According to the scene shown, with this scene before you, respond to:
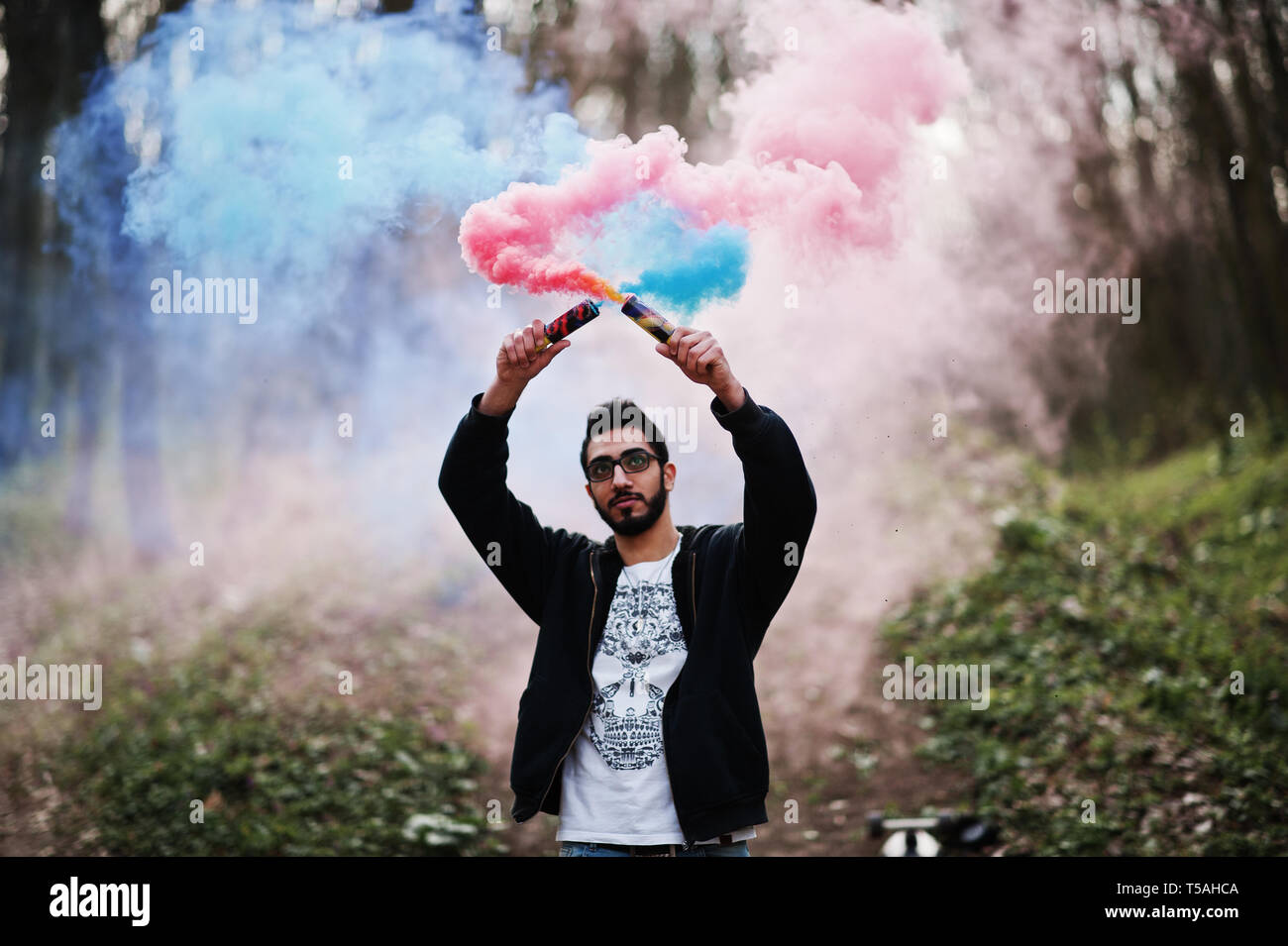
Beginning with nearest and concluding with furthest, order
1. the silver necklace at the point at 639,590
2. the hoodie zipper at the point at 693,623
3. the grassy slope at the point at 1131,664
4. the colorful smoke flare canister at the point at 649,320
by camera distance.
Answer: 1. the hoodie zipper at the point at 693,623
2. the silver necklace at the point at 639,590
3. the colorful smoke flare canister at the point at 649,320
4. the grassy slope at the point at 1131,664

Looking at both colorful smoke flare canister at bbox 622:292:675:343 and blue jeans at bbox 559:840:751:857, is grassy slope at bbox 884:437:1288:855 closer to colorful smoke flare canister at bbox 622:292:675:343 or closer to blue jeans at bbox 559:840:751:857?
blue jeans at bbox 559:840:751:857

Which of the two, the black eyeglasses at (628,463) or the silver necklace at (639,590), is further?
the black eyeglasses at (628,463)

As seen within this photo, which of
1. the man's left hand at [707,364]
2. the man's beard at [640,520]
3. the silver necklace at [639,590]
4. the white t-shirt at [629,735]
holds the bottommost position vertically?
the white t-shirt at [629,735]

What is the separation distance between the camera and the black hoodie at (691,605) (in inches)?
107

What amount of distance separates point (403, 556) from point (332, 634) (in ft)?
4.62

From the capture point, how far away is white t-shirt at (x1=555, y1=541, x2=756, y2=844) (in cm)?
269

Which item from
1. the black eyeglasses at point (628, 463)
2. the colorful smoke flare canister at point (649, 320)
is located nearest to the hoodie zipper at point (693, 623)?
the black eyeglasses at point (628, 463)

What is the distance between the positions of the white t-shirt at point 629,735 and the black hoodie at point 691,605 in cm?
4

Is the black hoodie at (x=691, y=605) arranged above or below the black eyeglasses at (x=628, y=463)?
below

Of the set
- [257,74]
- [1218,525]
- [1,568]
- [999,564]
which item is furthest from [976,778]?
[1,568]

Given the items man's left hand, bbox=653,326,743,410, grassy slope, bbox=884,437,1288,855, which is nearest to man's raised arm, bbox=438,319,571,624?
man's left hand, bbox=653,326,743,410

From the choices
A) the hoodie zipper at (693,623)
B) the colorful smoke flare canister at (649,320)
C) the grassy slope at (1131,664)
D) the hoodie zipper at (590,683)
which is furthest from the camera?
the grassy slope at (1131,664)

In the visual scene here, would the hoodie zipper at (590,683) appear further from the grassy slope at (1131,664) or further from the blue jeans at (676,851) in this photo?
the grassy slope at (1131,664)
